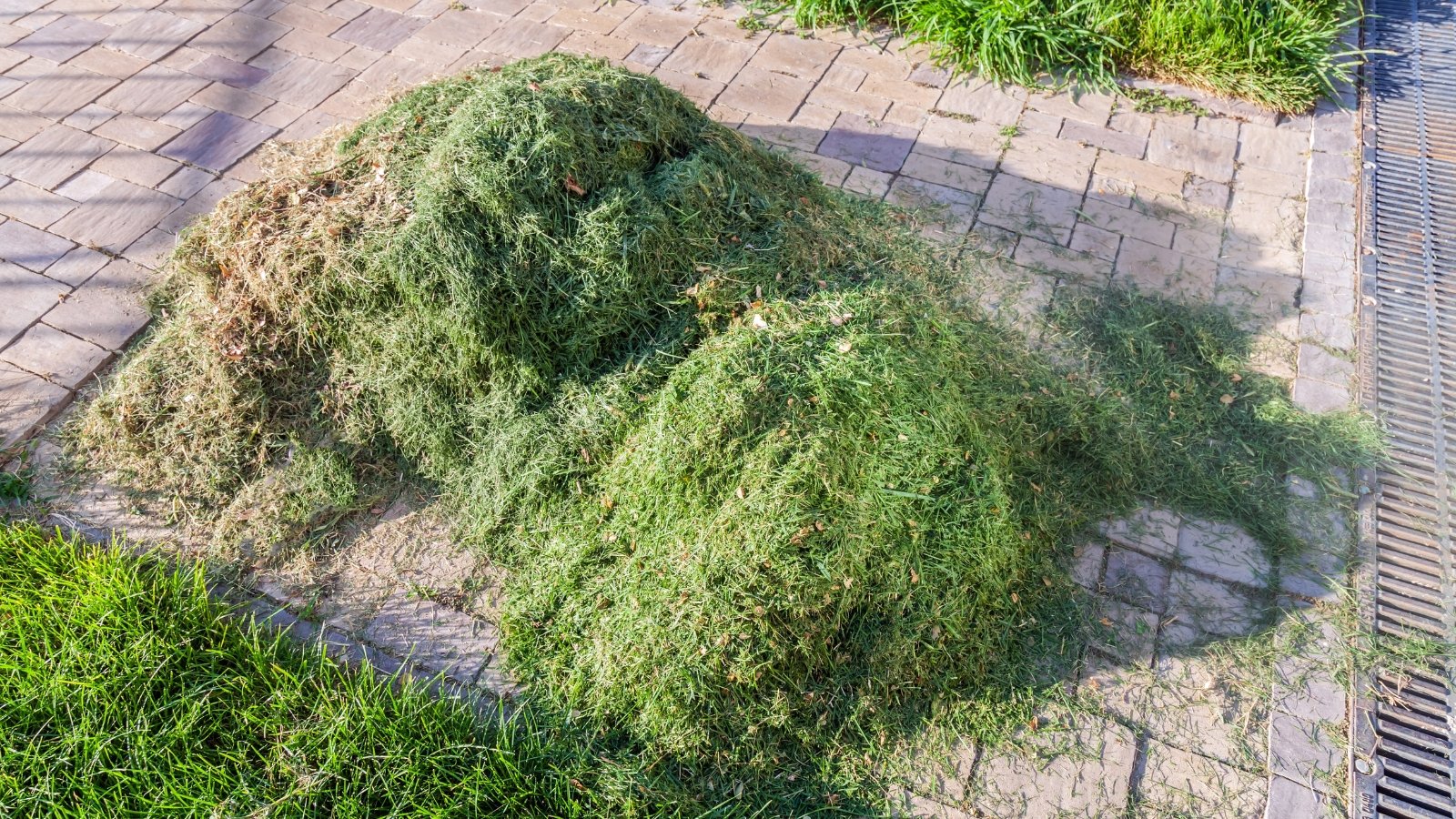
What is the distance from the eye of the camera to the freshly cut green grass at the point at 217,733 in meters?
2.43

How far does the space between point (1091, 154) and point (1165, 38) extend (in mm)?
1014

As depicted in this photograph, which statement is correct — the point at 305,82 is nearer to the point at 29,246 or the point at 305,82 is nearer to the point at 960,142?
the point at 29,246

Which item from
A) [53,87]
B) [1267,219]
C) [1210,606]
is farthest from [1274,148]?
[53,87]

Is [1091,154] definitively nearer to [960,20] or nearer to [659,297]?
[960,20]

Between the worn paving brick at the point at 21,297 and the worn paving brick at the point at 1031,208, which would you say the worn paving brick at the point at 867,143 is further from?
the worn paving brick at the point at 21,297

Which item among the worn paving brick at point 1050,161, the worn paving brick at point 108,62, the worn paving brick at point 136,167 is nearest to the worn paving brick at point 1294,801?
the worn paving brick at point 1050,161

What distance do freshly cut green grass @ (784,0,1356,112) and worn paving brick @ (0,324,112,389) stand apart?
4497 millimetres

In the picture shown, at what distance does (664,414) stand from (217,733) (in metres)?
1.53

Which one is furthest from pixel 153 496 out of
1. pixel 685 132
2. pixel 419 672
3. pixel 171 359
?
pixel 685 132

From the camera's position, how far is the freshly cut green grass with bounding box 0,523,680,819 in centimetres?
243

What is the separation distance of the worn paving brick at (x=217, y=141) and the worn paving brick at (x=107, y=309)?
2.64 feet

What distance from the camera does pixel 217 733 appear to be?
257 centimetres

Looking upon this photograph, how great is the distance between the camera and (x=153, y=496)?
3.29 m

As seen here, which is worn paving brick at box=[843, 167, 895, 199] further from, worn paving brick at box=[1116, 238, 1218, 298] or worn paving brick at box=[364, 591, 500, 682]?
worn paving brick at box=[364, 591, 500, 682]
